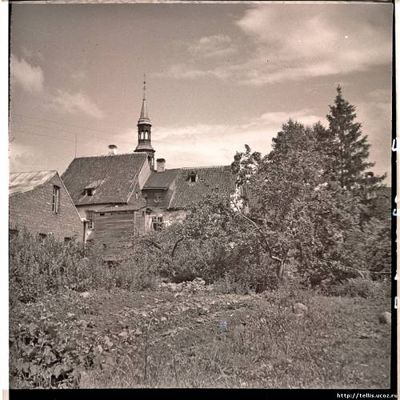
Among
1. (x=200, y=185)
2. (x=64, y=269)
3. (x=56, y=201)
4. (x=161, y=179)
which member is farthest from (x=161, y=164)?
(x=64, y=269)

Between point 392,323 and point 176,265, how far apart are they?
2.91 m

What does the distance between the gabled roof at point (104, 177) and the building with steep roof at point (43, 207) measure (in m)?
0.15

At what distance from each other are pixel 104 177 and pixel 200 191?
1340mm

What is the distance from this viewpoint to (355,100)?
4793 millimetres

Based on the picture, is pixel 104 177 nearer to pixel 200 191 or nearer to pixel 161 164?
pixel 161 164

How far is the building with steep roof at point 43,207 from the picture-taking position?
4.82 meters

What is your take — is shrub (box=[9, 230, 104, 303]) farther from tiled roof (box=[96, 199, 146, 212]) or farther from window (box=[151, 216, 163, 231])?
window (box=[151, 216, 163, 231])

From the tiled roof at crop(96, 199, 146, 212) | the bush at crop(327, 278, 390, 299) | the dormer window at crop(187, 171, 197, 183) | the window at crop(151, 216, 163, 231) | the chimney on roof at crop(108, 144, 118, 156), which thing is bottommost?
the bush at crop(327, 278, 390, 299)

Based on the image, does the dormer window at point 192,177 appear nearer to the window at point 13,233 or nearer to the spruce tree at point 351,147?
the spruce tree at point 351,147

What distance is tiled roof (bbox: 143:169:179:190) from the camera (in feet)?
17.8

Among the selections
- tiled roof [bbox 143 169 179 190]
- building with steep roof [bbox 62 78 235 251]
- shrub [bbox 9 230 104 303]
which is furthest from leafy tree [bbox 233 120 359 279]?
shrub [bbox 9 230 104 303]

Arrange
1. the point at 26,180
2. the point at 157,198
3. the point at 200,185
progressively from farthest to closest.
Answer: the point at 157,198 → the point at 200,185 → the point at 26,180

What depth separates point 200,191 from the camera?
566cm
